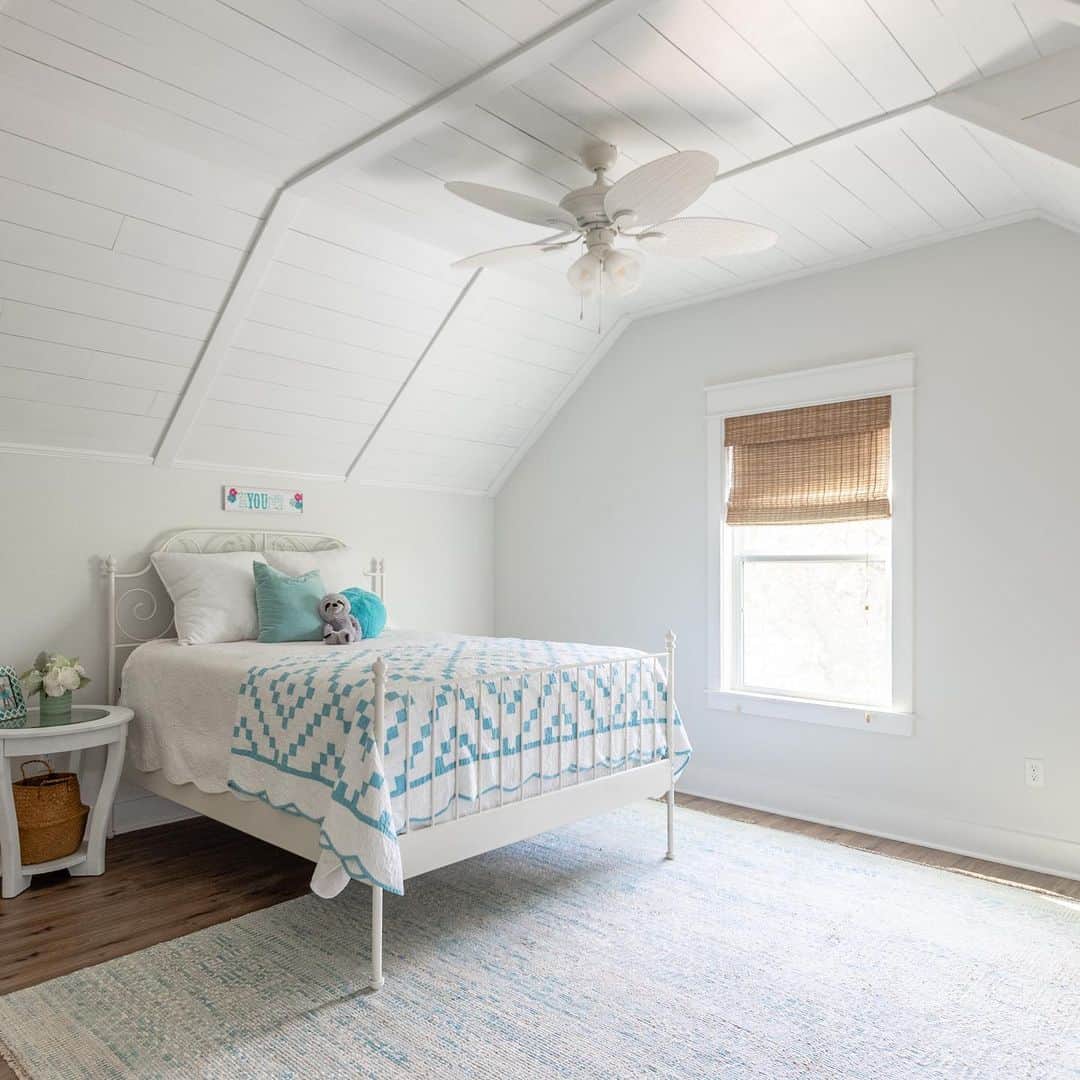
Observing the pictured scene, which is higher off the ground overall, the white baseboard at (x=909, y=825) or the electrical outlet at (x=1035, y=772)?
the electrical outlet at (x=1035, y=772)

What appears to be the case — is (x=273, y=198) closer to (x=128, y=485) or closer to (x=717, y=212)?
(x=128, y=485)

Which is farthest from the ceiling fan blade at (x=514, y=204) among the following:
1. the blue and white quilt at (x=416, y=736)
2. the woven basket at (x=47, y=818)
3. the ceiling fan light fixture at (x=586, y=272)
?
the woven basket at (x=47, y=818)

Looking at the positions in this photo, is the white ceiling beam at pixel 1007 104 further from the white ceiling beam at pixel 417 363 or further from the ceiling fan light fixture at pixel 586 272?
the white ceiling beam at pixel 417 363

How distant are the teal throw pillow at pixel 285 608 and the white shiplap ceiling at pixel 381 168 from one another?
27.5 inches

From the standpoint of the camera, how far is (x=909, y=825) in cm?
362

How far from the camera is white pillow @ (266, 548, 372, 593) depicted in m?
4.00

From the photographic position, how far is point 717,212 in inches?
131

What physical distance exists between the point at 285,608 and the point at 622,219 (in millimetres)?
2086

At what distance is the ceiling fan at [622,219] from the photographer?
92.4 inches

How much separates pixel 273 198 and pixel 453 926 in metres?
2.55

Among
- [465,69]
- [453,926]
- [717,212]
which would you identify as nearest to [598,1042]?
[453,926]

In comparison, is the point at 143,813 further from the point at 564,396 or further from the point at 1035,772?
the point at 1035,772

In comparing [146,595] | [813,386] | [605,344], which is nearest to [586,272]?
[813,386]

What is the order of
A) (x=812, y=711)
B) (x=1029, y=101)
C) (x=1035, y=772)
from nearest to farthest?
1. (x=1029, y=101)
2. (x=1035, y=772)
3. (x=812, y=711)
